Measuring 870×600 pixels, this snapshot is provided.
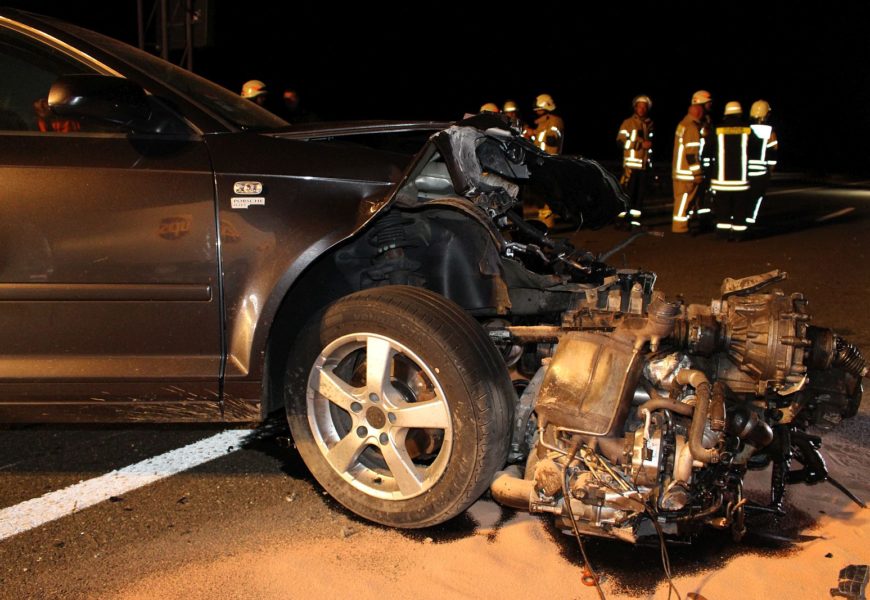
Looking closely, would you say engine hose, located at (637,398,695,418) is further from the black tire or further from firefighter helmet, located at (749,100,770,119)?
firefighter helmet, located at (749,100,770,119)

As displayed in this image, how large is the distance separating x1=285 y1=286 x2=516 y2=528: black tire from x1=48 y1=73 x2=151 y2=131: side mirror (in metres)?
1.01

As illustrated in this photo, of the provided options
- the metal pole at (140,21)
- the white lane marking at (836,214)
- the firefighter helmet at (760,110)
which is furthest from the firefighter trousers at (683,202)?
the metal pole at (140,21)

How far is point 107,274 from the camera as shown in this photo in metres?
2.89

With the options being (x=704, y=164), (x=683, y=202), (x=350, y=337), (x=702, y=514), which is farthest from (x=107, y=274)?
(x=704, y=164)

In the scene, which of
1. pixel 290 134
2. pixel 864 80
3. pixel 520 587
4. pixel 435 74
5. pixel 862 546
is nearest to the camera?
pixel 520 587

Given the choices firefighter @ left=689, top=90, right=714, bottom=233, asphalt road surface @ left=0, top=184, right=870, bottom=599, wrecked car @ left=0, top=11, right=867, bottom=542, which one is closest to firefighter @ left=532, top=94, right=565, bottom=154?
firefighter @ left=689, top=90, right=714, bottom=233

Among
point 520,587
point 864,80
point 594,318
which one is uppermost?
point 864,80

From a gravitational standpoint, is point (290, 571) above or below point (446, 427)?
below

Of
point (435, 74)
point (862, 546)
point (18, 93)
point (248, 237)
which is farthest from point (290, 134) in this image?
point (435, 74)

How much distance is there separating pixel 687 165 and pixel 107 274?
9686 millimetres

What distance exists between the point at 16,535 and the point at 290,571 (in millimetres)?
1130

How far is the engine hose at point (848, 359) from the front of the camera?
288cm

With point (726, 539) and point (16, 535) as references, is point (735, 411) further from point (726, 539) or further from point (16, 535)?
point (16, 535)

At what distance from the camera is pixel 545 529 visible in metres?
3.03
